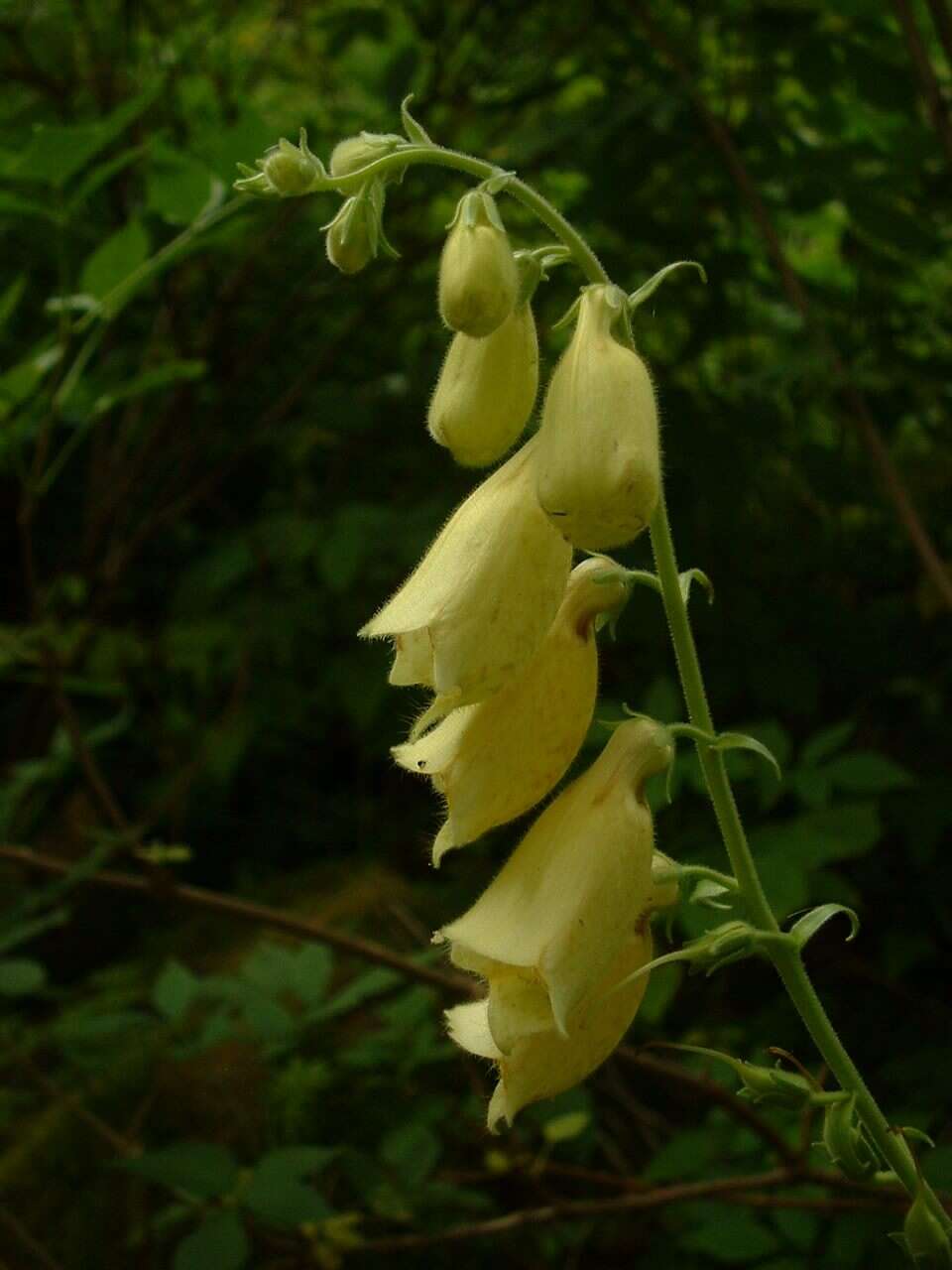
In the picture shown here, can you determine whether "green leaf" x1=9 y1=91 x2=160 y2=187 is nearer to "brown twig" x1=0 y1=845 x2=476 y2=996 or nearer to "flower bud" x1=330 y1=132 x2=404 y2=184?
"flower bud" x1=330 y1=132 x2=404 y2=184

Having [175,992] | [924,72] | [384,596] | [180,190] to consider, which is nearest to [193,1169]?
[175,992]

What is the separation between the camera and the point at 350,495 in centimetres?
344

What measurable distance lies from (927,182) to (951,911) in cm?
140

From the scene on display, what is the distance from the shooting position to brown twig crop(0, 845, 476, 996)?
6.46ft

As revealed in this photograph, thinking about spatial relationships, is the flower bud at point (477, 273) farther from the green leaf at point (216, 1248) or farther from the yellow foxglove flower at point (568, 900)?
the green leaf at point (216, 1248)

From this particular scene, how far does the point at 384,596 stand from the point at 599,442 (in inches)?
90.1

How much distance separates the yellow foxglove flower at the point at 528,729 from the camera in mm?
1117

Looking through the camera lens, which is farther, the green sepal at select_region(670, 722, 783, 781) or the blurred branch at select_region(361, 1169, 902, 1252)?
the blurred branch at select_region(361, 1169, 902, 1252)

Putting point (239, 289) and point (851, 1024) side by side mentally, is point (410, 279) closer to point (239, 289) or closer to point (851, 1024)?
point (239, 289)

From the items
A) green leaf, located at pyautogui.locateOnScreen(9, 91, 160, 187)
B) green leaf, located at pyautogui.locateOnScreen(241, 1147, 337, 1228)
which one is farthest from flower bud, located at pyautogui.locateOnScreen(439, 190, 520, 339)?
green leaf, located at pyautogui.locateOnScreen(241, 1147, 337, 1228)

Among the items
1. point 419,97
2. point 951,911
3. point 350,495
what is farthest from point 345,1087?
point 419,97

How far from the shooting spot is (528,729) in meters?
Answer: 1.12

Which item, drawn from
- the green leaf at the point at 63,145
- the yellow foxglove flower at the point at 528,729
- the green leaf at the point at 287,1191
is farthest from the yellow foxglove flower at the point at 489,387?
the green leaf at the point at 287,1191

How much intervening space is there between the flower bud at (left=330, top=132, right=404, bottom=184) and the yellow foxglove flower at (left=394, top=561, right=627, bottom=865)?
381mm
